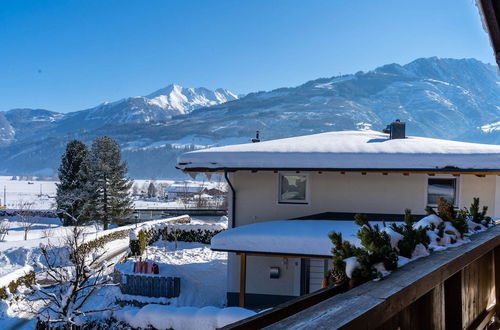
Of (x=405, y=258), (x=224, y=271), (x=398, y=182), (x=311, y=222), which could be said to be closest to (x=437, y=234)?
(x=405, y=258)

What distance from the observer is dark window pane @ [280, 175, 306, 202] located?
11.9 meters

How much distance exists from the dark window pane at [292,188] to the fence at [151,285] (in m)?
4.53

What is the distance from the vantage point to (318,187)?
38.6 feet

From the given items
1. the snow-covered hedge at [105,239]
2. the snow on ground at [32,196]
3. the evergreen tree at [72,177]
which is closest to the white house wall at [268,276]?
the snow-covered hedge at [105,239]

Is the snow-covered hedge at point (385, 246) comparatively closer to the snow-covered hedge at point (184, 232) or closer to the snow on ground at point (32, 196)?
the snow-covered hedge at point (184, 232)

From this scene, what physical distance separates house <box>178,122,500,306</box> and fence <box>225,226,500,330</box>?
7.03m

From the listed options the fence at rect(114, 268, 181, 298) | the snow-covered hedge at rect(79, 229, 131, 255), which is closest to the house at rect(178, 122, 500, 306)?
the fence at rect(114, 268, 181, 298)

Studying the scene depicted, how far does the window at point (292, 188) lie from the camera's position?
39.1 feet

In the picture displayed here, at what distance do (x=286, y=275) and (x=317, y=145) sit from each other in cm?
402

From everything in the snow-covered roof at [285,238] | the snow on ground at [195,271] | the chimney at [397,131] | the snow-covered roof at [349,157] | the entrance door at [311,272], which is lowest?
the snow on ground at [195,271]

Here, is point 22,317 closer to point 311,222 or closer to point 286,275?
point 286,275

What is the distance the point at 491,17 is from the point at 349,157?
25.6 ft

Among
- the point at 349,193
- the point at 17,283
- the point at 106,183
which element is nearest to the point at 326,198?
the point at 349,193

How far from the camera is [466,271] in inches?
112
